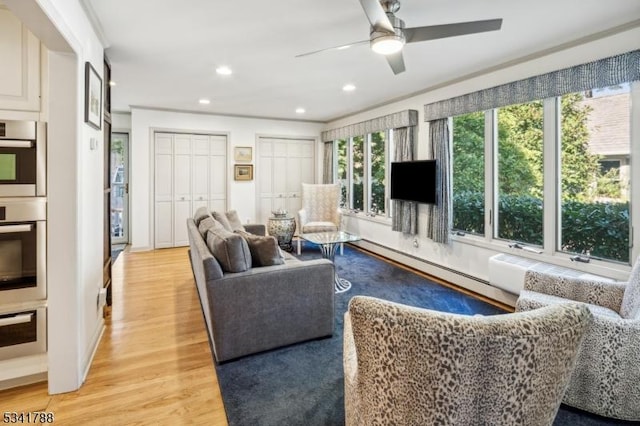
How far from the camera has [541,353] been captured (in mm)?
991

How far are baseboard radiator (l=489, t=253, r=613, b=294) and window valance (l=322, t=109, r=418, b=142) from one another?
87.1 inches

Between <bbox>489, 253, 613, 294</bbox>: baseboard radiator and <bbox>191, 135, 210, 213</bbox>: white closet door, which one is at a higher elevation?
<bbox>191, 135, 210, 213</bbox>: white closet door

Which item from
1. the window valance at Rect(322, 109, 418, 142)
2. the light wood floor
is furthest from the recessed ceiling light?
the light wood floor

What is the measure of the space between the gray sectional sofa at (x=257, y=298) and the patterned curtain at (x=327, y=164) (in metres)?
4.32

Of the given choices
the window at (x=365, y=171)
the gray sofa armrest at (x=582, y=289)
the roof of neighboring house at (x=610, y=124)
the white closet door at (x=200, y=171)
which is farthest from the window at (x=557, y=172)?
the white closet door at (x=200, y=171)

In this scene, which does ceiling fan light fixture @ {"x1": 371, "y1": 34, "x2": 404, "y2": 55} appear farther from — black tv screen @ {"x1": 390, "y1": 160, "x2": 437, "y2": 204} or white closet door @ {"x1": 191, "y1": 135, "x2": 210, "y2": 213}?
white closet door @ {"x1": 191, "y1": 135, "x2": 210, "y2": 213}

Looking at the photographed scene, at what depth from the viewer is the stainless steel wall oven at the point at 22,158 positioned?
1987 millimetres

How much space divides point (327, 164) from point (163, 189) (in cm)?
318

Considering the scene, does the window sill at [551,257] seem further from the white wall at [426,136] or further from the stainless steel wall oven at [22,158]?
the stainless steel wall oven at [22,158]

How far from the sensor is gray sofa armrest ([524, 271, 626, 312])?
2197 mm

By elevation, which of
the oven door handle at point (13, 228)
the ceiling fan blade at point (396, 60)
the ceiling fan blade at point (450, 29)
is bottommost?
the oven door handle at point (13, 228)

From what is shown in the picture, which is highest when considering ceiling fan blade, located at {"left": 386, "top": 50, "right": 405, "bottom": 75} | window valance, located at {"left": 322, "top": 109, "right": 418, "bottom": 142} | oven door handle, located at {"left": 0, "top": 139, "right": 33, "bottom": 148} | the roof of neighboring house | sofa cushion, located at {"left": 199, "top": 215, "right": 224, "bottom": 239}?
window valance, located at {"left": 322, "top": 109, "right": 418, "bottom": 142}

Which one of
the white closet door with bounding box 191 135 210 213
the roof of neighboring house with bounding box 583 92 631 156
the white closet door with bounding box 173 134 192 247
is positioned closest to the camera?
the roof of neighboring house with bounding box 583 92 631 156

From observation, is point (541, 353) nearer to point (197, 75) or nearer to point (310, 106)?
point (197, 75)
